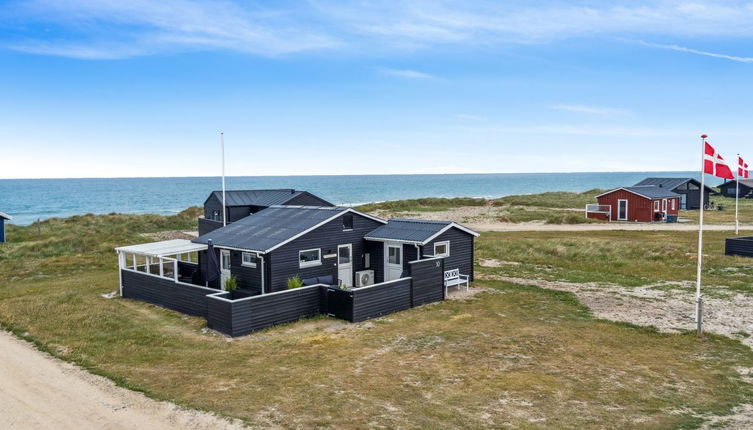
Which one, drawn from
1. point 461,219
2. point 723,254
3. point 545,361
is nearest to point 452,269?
point 545,361

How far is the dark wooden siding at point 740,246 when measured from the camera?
1231 inches

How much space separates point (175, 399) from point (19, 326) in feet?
33.7

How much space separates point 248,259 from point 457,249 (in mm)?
9481

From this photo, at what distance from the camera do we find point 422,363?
47.0 feet

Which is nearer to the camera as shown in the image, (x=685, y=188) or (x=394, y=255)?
(x=394, y=255)

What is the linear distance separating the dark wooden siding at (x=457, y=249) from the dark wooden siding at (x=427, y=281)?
164cm

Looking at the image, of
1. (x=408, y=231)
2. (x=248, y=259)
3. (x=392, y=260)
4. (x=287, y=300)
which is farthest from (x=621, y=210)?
(x=287, y=300)

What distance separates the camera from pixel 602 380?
43.1 ft

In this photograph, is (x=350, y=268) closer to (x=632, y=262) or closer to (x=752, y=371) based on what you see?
(x=752, y=371)

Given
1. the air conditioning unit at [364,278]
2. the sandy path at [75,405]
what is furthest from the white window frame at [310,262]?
the sandy path at [75,405]

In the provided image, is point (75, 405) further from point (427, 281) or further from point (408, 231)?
point (408, 231)

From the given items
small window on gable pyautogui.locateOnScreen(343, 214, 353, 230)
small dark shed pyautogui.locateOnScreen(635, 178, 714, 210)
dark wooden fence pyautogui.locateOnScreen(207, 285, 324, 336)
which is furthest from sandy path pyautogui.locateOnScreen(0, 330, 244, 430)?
small dark shed pyautogui.locateOnScreen(635, 178, 714, 210)

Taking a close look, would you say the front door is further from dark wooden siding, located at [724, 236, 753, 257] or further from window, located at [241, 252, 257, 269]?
window, located at [241, 252, 257, 269]

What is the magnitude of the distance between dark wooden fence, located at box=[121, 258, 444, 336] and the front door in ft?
142
